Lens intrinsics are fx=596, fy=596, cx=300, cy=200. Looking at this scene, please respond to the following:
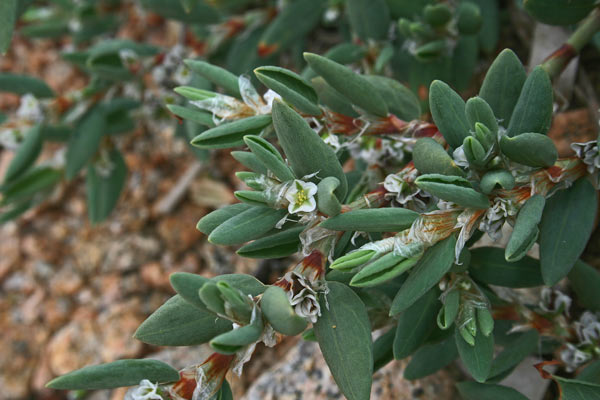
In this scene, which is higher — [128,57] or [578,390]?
[128,57]

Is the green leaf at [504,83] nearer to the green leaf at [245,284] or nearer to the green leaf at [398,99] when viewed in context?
the green leaf at [398,99]

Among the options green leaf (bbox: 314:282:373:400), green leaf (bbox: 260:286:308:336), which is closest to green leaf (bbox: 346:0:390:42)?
green leaf (bbox: 314:282:373:400)

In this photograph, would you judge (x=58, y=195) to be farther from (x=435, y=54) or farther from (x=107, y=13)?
(x=435, y=54)

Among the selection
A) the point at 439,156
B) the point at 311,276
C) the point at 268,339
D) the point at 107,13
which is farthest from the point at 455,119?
the point at 107,13

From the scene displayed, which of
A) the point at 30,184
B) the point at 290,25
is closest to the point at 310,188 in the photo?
the point at 290,25

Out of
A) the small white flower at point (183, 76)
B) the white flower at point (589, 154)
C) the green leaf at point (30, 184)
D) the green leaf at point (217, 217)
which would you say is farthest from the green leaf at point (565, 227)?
the green leaf at point (30, 184)

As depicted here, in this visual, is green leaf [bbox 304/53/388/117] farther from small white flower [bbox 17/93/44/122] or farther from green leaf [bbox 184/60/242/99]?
small white flower [bbox 17/93/44/122]

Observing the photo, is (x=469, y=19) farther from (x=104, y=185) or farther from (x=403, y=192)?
(x=104, y=185)
